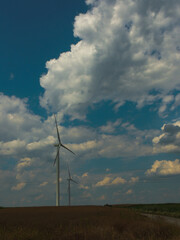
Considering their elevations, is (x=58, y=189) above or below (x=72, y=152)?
below

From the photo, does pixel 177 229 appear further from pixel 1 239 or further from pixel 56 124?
pixel 56 124

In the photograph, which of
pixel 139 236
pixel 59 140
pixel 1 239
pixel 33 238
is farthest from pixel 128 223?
pixel 59 140

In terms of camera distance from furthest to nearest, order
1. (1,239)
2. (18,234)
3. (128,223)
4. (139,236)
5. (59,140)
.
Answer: (59,140) → (128,223) → (139,236) → (18,234) → (1,239)

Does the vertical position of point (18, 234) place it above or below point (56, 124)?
below

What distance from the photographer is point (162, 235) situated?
2173 centimetres

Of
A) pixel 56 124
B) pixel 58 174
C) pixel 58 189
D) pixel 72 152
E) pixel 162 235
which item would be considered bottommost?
pixel 162 235

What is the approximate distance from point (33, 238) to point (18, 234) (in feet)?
4.90

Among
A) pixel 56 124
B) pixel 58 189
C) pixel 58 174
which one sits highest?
pixel 56 124

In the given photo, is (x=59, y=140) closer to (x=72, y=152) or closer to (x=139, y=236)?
(x=72, y=152)

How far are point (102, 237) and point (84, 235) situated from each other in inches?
67.0

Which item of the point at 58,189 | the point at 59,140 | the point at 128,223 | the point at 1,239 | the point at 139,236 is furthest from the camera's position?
the point at 59,140

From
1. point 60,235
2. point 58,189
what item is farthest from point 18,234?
point 58,189

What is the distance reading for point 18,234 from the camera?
2022 cm

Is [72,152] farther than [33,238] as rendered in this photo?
Yes
